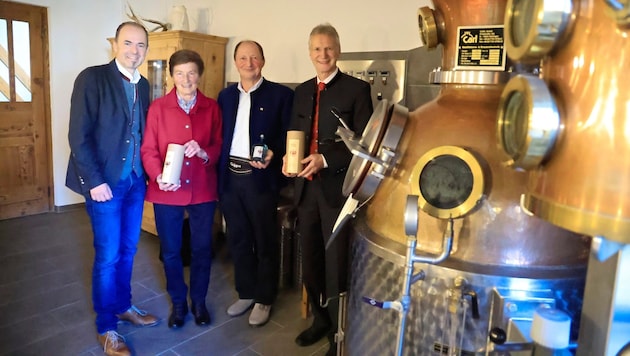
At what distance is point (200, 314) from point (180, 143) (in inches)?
36.3

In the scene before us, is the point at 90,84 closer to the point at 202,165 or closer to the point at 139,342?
the point at 202,165

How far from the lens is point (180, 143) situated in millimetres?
2215

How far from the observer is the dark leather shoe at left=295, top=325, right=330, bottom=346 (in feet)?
7.59

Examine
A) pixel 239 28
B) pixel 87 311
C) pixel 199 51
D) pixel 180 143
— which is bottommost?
pixel 87 311

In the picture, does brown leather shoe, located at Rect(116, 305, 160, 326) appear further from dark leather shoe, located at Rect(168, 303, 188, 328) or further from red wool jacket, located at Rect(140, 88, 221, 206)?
red wool jacket, located at Rect(140, 88, 221, 206)

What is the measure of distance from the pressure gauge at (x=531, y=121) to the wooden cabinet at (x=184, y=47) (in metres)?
3.14

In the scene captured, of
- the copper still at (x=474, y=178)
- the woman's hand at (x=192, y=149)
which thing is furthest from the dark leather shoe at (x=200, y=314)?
the copper still at (x=474, y=178)

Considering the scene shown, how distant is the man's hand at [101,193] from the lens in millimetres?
2006

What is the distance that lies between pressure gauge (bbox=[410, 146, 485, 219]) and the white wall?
5.45 feet

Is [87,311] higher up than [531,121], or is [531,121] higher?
[531,121]

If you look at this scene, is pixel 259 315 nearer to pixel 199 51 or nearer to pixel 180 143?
pixel 180 143

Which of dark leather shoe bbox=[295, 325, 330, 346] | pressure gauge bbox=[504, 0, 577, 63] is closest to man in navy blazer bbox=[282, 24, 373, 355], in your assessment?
dark leather shoe bbox=[295, 325, 330, 346]

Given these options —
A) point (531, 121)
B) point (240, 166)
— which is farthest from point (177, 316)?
point (531, 121)

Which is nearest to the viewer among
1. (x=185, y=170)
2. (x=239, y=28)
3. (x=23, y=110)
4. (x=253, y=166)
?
(x=185, y=170)
